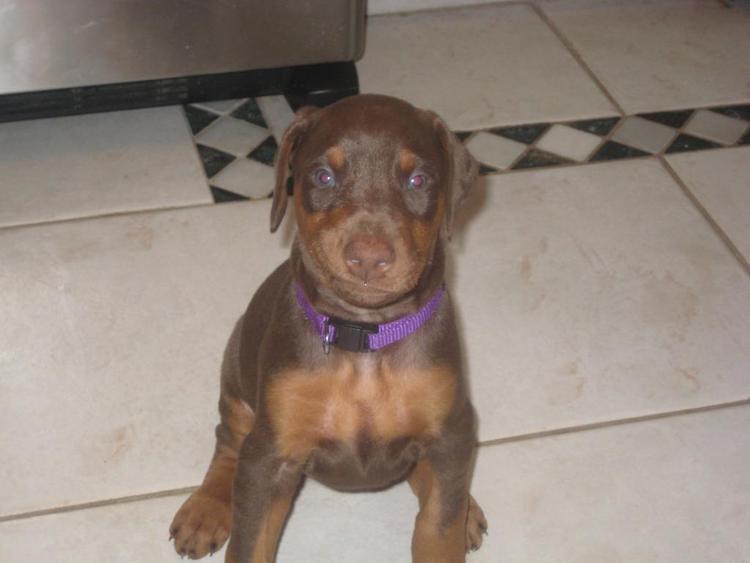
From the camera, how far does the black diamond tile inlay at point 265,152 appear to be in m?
3.43

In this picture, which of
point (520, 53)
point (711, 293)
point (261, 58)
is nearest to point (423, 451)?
point (711, 293)

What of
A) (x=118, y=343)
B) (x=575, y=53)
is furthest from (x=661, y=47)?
(x=118, y=343)

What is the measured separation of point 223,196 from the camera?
3.28m

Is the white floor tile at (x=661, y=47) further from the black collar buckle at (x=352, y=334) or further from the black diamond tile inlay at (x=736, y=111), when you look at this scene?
the black collar buckle at (x=352, y=334)

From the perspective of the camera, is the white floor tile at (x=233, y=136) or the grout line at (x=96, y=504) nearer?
the grout line at (x=96, y=504)

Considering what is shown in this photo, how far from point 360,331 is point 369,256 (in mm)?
239

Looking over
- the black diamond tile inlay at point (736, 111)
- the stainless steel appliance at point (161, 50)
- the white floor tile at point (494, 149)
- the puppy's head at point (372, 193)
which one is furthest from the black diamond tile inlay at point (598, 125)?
the puppy's head at point (372, 193)

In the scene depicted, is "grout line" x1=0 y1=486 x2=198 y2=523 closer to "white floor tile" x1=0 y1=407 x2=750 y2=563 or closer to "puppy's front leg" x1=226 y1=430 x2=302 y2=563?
"white floor tile" x1=0 y1=407 x2=750 y2=563

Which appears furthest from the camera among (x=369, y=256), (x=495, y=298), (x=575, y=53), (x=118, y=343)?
(x=575, y=53)

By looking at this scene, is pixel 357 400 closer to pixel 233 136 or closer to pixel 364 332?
pixel 364 332

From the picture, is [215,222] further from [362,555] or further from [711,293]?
[711,293]

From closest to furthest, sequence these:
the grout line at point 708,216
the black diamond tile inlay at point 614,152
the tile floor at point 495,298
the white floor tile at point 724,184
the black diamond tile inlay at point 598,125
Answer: the tile floor at point 495,298 → the grout line at point 708,216 → the white floor tile at point 724,184 → the black diamond tile inlay at point 614,152 → the black diamond tile inlay at point 598,125

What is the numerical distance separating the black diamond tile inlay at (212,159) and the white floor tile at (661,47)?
1.29m

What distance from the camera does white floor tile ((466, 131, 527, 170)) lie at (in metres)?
3.46
